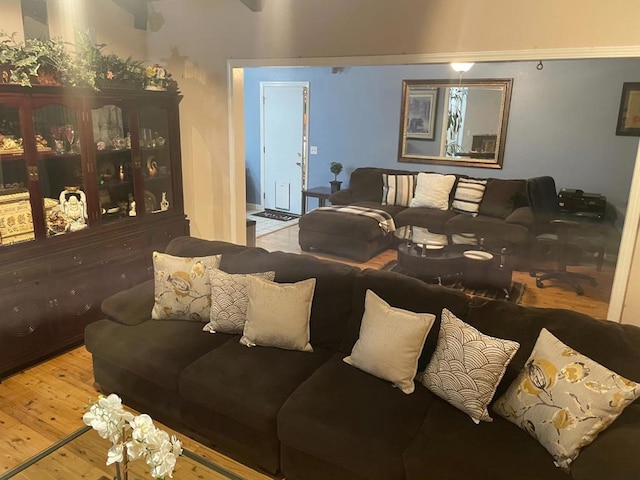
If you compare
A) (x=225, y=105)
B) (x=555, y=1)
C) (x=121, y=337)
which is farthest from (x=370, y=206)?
(x=121, y=337)

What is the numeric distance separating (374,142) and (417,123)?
0.67 metres

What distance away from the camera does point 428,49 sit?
11.0 feet

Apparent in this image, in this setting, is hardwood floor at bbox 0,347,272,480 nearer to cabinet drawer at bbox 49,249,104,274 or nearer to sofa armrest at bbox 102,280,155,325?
sofa armrest at bbox 102,280,155,325

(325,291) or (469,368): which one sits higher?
(325,291)

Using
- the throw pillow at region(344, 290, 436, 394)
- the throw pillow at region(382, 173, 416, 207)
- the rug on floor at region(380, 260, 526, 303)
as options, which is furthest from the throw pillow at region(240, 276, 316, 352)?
the throw pillow at region(382, 173, 416, 207)

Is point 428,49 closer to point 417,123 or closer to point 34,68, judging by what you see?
point 34,68

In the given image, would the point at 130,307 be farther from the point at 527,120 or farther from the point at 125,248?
the point at 527,120

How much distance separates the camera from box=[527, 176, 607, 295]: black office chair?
4.93 m

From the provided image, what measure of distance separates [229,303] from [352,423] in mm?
1022

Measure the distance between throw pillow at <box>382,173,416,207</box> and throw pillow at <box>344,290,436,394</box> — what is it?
423 centimetres

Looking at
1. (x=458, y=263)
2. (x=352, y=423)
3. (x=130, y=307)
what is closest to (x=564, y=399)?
(x=352, y=423)

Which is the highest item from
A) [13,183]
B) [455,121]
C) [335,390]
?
[455,121]

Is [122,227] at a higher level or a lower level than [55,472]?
higher

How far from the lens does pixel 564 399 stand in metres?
1.90
